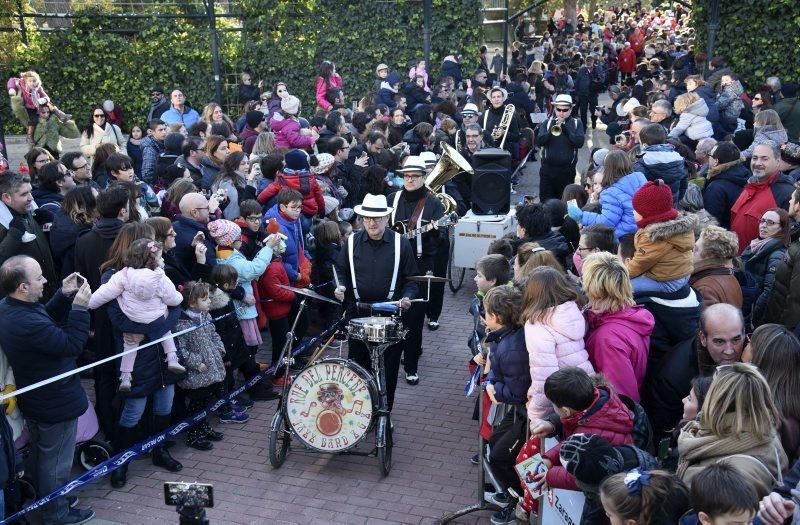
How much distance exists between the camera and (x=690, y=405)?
170 inches

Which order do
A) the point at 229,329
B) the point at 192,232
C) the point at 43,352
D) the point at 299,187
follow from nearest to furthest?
the point at 43,352 → the point at 192,232 → the point at 229,329 → the point at 299,187

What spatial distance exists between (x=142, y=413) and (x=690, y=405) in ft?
13.2

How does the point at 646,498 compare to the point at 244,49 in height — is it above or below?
below

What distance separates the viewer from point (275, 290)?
7543mm

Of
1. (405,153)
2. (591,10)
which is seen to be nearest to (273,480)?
(405,153)

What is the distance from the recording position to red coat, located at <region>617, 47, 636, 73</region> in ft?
82.8

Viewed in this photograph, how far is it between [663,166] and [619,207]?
92 centimetres

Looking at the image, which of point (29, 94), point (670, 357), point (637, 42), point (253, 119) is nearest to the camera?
point (670, 357)

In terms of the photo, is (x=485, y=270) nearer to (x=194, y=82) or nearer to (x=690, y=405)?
(x=690, y=405)

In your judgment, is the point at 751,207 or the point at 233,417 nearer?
the point at 233,417

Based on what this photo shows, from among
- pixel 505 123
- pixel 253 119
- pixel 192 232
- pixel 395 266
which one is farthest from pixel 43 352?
pixel 505 123

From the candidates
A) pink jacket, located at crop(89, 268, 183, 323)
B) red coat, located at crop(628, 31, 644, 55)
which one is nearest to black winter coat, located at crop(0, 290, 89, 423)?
pink jacket, located at crop(89, 268, 183, 323)

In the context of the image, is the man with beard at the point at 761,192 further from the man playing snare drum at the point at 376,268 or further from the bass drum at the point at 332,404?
the bass drum at the point at 332,404

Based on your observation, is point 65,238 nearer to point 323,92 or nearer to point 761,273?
point 761,273
